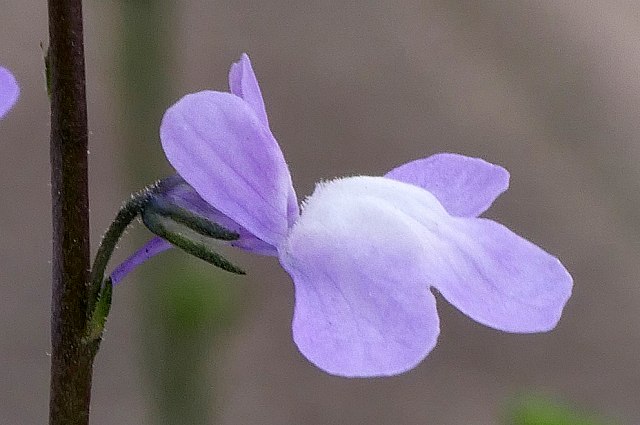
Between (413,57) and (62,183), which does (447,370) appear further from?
(62,183)

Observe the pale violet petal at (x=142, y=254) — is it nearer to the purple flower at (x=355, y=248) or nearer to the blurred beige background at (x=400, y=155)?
the purple flower at (x=355, y=248)

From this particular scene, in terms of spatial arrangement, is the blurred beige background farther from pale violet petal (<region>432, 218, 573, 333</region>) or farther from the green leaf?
pale violet petal (<region>432, 218, 573, 333</region>)

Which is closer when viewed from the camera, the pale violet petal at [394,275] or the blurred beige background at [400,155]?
the pale violet petal at [394,275]

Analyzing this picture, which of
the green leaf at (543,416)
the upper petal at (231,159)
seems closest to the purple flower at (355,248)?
the upper petal at (231,159)

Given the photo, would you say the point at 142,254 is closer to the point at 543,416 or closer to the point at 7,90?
the point at 7,90

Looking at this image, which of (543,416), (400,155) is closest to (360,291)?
(543,416)

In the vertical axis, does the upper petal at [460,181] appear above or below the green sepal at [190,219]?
below

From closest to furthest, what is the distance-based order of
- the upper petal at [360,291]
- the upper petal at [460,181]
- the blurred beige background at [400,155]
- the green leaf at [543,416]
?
the upper petal at [360,291] → the upper petal at [460,181] → the green leaf at [543,416] → the blurred beige background at [400,155]
